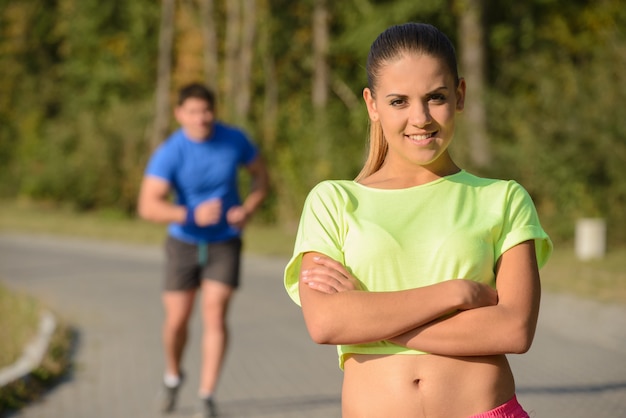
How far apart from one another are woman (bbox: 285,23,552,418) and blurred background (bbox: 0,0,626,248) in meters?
8.01

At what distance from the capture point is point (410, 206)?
2.87 m

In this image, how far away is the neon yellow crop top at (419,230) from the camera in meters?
2.83

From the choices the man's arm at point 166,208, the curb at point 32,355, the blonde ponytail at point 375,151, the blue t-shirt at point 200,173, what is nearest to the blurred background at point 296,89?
the blue t-shirt at point 200,173

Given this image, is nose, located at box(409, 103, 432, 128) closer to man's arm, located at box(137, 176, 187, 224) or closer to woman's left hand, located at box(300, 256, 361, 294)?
woman's left hand, located at box(300, 256, 361, 294)

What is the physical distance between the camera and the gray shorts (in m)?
7.72

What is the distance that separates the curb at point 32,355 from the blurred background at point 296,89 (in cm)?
353

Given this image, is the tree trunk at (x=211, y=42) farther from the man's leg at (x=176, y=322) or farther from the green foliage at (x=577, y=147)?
the man's leg at (x=176, y=322)

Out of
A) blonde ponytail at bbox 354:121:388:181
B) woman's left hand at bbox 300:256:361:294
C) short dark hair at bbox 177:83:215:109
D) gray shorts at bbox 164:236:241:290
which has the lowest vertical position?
gray shorts at bbox 164:236:241:290

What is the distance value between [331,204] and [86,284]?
13.7 meters

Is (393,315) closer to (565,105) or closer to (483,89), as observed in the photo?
(565,105)

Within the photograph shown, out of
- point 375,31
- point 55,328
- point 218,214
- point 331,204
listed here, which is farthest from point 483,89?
point 331,204

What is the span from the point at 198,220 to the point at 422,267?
4763mm

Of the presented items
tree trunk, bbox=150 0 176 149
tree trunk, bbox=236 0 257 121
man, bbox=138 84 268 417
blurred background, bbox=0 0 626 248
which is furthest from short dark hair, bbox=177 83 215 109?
tree trunk, bbox=150 0 176 149

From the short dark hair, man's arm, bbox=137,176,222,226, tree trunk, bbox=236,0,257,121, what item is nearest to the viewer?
man's arm, bbox=137,176,222,226
